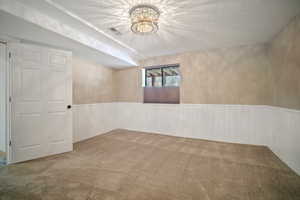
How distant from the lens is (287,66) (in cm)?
230

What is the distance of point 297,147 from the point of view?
6.59 ft

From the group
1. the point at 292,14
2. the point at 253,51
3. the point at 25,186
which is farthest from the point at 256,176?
the point at 25,186

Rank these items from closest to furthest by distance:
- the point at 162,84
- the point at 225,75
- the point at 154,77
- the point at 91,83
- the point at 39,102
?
the point at 39,102
the point at 225,75
the point at 91,83
the point at 162,84
the point at 154,77

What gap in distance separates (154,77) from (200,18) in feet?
8.52

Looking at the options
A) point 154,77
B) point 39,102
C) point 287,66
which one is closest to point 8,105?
point 39,102

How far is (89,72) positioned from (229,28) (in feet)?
12.4

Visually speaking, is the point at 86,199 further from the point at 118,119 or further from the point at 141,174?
the point at 118,119

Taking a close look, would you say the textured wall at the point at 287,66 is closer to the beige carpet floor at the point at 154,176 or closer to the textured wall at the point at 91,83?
the beige carpet floor at the point at 154,176

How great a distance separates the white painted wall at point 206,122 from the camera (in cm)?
235

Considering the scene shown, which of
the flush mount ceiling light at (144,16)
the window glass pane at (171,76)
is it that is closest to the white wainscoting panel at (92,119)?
the window glass pane at (171,76)

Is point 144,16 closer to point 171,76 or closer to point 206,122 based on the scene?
point 171,76

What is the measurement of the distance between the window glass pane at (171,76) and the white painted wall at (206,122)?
0.72 m

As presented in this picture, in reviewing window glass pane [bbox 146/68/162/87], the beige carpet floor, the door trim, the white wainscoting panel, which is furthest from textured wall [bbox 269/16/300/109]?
the door trim

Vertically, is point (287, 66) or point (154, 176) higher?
point (287, 66)
